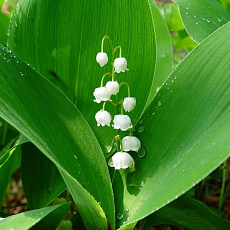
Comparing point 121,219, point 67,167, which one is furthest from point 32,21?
point 121,219

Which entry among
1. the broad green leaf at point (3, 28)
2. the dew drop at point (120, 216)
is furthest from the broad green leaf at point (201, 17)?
the broad green leaf at point (3, 28)

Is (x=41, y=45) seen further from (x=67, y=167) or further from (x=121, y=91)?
(x=67, y=167)

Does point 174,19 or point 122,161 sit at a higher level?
point 174,19

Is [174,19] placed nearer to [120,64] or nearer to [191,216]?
[120,64]

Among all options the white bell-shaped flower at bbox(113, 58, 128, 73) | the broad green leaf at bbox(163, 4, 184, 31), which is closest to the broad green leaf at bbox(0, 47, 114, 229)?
the white bell-shaped flower at bbox(113, 58, 128, 73)

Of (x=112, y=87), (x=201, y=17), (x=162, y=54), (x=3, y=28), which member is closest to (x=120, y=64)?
(x=112, y=87)


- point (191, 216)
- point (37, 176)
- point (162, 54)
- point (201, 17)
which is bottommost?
point (37, 176)

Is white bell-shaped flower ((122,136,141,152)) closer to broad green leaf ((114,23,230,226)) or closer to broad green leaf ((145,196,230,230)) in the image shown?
broad green leaf ((114,23,230,226))
